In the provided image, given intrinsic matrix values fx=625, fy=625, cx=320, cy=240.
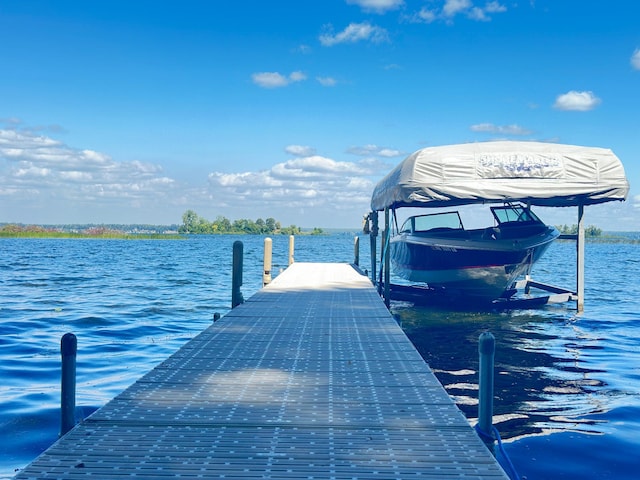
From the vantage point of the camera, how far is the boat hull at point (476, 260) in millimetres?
14477

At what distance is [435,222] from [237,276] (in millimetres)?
5878

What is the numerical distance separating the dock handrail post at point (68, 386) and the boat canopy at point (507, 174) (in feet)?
29.1

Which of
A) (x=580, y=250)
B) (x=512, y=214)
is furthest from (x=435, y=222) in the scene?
(x=580, y=250)

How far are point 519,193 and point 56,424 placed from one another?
942cm

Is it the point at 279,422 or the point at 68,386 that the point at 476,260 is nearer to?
the point at 279,422

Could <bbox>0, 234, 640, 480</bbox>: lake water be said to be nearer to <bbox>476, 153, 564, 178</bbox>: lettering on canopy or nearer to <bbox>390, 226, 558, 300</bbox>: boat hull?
<bbox>390, 226, 558, 300</bbox>: boat hull

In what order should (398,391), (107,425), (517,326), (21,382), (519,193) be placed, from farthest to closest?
(517,326), (519,193), (21,382), (398,391), (107,425)

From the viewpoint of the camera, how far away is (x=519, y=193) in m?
12.6

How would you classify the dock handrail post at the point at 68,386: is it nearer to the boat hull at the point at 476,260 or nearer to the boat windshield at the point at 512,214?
the boat hull at the point at 476,260

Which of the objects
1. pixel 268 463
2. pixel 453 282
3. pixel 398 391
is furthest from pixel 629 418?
pixel 453 282

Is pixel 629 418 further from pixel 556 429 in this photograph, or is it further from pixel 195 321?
pixel 195 321

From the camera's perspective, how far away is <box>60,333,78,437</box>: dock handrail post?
460 cm

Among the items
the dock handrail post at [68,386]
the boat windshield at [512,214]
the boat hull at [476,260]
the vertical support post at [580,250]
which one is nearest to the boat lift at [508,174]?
the vertical support post at [580,250]

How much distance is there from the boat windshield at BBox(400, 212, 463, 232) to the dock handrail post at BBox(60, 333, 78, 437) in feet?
39.2
